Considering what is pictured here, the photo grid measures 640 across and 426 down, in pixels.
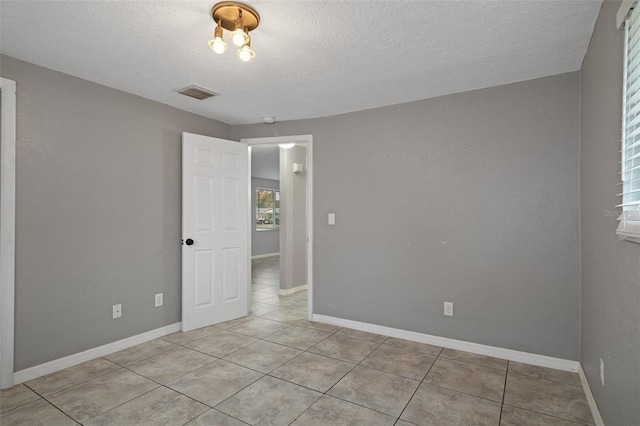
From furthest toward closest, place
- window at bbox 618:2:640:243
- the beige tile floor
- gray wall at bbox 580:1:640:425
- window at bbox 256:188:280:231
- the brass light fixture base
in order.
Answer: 1. window at bbox 256:188:280:231
2. the beige tile floor
3. the brass light fixture base
4. gray wall at bbox 580:1:640:425
5. window at bbox 618:2:640:243

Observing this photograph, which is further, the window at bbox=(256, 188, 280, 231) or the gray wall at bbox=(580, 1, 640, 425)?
the window at bbox=(256, 188, 280, 231)

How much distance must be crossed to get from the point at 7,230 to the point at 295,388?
2.37 m

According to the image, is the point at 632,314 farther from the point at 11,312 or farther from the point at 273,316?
the point at 11,312

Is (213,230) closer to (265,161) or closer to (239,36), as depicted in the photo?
(239,36)

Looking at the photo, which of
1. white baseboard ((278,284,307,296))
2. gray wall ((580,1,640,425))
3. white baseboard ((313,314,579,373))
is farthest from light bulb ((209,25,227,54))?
white baseboard ((278,284,307,296))

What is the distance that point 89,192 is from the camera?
9.27 ft

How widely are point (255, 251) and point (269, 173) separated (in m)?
2.30

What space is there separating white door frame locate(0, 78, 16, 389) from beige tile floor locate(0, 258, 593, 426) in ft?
0.89

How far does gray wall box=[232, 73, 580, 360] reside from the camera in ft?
→ 8.64

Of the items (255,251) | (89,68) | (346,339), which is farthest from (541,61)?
(255,251)

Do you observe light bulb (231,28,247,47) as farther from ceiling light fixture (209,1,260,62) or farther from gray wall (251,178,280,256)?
gray wall (251,178,280,256)

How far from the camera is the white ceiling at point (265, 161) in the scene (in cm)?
610

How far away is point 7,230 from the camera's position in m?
2.34

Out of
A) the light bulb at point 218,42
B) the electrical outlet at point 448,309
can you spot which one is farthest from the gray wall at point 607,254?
the light bulb at point 218,42
